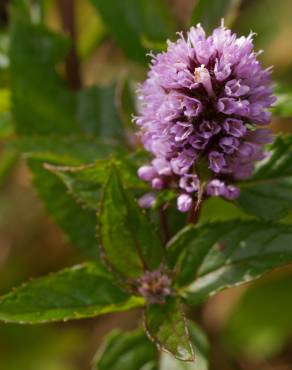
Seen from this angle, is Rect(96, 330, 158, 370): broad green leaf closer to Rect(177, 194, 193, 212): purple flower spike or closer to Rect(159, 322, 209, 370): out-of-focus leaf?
Rect(159, 322, 209, 370): out-of-focus leaf

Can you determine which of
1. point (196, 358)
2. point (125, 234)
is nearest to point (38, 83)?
point (125, 234)

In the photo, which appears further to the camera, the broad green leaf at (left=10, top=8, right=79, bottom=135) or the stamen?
the broad green leaf at (left=10, top=8, right=79, bottom=135)

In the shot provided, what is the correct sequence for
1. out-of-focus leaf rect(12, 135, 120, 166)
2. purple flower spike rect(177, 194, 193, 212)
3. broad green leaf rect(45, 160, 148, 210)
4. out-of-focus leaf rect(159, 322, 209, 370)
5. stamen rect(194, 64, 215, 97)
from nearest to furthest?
1. stamen rect(194, 64, 215, 97)
2. purple flower spike rect(177, 194, 193, 212)
3. broad green leaf rect(45, 160, 148, 210)
4. out-of-focus leaf rect(159, 322, 209, 370)
5. out-of-focus leaf rect(12, 135, 120, 166)

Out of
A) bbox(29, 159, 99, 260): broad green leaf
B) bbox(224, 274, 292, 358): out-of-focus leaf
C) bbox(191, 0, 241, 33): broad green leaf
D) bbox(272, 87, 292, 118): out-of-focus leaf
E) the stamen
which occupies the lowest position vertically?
bbox(224, 274, 292, 358): out-of-focus leaf

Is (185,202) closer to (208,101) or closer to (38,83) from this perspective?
(208,101)

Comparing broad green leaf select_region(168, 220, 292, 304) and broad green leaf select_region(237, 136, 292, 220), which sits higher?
broad green leaf select_region(237, 136, 292, 220)

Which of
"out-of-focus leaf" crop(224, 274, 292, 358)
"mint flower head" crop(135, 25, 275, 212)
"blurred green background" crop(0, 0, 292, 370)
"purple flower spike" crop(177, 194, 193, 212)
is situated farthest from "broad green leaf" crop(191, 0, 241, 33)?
"out-of-focus leaf" crop(224, 274, 292, 358)

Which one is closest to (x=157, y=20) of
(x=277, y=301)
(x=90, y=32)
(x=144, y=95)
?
(x=90, y=32)
